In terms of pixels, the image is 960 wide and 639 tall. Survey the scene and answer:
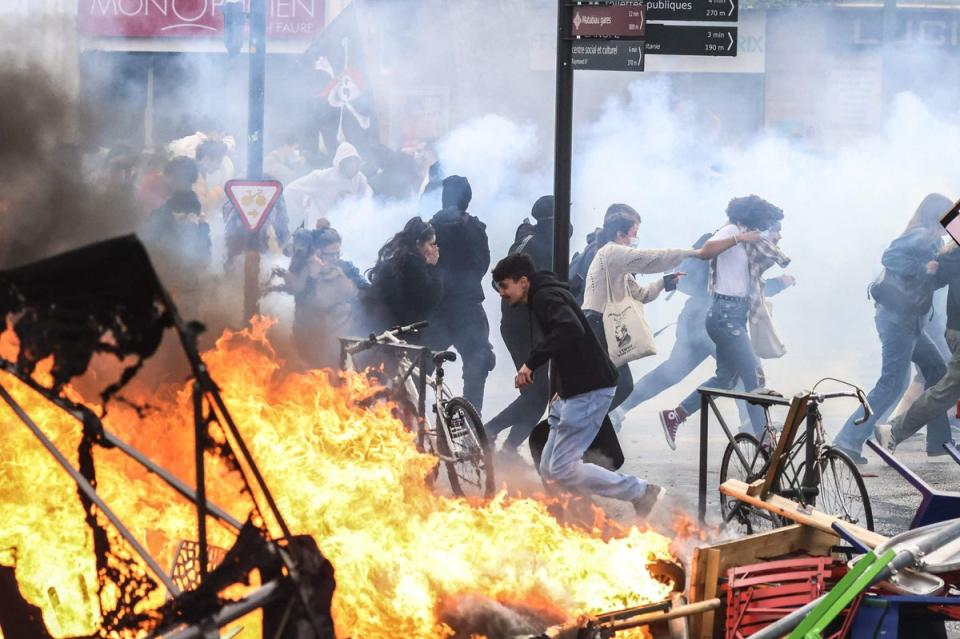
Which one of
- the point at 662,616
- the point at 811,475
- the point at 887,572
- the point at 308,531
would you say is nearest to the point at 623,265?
the point at 811,475

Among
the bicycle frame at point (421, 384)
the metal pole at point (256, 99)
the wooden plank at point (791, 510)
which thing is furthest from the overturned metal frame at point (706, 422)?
the metal pole at point (256, 99)

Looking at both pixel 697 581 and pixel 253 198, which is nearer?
pixel 697 581

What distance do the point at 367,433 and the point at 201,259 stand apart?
14.2 feet

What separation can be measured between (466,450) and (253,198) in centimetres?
282

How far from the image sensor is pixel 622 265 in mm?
10367

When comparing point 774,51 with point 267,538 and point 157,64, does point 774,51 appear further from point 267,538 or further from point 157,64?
point 267,538

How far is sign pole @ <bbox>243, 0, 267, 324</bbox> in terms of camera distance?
400 inches

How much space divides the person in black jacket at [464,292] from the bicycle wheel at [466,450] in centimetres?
168

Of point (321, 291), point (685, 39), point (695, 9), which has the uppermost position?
point (695, 9)

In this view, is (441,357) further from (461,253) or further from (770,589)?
(770,589)

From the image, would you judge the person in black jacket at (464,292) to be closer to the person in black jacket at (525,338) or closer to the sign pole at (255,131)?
the person in black jacket at (525,338)

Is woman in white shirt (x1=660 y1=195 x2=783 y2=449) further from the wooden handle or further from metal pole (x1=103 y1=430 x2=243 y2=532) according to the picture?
metal pole (x1=103 y1=430 x2=243 y2=532)

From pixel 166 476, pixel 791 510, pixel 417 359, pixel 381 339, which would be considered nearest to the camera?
pixel 166 476

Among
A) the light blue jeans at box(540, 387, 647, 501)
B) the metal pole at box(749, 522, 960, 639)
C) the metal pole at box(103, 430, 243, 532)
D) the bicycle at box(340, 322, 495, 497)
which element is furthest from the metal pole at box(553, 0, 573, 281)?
the metal pole at box(103, 430, 243, 532)
